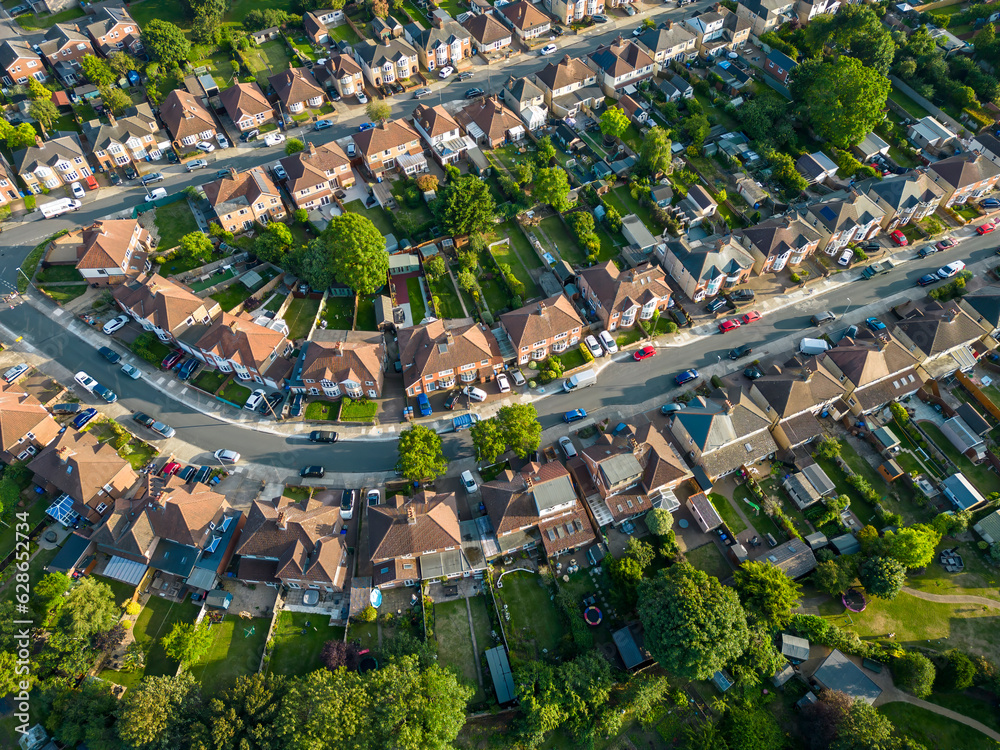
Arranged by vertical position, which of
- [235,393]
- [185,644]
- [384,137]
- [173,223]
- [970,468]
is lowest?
[970,468]

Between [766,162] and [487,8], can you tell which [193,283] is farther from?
[766,162]

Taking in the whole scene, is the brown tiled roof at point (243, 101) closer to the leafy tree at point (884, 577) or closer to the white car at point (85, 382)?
the white car at point (85, 382)

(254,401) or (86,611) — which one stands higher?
(254,401)

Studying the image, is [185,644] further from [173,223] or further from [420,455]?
[173,223]

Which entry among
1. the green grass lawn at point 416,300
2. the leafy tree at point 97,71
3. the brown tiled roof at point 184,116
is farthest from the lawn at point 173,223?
the green grass lawn at point 416,300

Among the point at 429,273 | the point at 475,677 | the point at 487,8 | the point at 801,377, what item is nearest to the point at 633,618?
the point at 475,677

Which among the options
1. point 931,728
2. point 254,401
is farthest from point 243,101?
point 931,728
